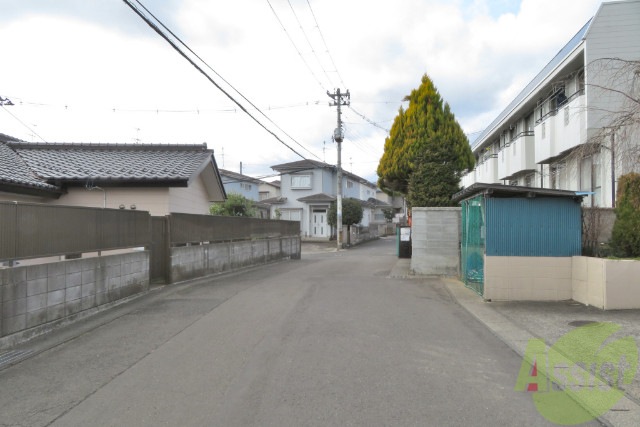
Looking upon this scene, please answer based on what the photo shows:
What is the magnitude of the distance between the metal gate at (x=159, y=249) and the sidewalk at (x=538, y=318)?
22.7ft

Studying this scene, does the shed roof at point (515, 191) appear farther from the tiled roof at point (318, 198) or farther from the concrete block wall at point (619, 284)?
the tiled roof at point (318, 198)

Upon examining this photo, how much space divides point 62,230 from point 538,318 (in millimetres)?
7872

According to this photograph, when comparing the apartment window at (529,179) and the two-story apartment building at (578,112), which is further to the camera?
the apartment window at (529,179)

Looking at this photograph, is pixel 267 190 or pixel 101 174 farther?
pixel 267 190

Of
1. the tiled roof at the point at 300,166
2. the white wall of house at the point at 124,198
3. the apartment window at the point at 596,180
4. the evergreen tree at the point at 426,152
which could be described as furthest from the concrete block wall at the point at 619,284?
the tiled roof at the point at 300,166

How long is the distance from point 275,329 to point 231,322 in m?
0.90

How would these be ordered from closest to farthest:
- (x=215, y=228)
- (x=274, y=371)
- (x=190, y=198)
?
(x=274, y=371)
(x=215, y=228)
(x=190, y=198)

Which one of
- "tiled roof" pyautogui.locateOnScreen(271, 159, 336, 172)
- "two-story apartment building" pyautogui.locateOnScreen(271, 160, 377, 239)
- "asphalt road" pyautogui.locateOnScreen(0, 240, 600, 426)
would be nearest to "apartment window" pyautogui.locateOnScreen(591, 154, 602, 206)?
"asphalt road" pyautogui.locateOnScreen(0, 240, 600, 426)

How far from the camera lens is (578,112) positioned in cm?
891

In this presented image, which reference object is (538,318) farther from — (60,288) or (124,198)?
(124,198)

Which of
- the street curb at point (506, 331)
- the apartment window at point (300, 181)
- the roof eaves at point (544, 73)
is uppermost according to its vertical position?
the roof eaves at point (544, 73)

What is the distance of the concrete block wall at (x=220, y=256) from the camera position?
32.8ft

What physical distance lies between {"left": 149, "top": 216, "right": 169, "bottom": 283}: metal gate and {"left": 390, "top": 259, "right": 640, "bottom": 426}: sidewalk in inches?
272

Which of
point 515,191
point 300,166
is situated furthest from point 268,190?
point 515,191
